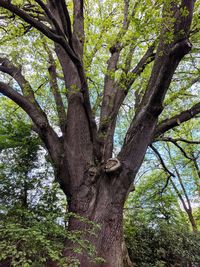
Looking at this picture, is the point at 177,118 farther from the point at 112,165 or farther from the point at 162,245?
the point at 162,245

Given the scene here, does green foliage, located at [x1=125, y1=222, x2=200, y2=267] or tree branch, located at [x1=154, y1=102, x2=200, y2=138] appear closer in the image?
tree branch, located at [x1=154, y1=102, x2=200, y2=138]

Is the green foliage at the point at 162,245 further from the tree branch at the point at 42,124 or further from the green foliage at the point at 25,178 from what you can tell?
the tree branch at the point at 42,124

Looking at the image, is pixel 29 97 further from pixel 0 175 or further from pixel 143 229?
pixel 143 229

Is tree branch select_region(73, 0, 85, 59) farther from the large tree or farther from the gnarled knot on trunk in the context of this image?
the gnarled knot on trunk

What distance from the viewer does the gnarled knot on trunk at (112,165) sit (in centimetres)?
324

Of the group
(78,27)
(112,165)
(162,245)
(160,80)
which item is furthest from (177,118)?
(162,245)

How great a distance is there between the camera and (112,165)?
3281 millimetres

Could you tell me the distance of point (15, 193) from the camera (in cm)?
397

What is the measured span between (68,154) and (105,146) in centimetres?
66

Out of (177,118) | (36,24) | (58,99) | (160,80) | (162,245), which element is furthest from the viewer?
(162,245)

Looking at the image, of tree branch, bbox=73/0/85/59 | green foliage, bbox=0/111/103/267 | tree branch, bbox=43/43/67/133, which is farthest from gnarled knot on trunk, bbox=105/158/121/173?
tree branch, bbox=73/0/85/59

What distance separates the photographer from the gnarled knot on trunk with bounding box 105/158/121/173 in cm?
324

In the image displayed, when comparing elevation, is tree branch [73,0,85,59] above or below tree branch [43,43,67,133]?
above

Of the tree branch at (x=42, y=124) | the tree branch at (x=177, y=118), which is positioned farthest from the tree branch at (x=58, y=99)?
the tree branch at (x=177, y=118)
